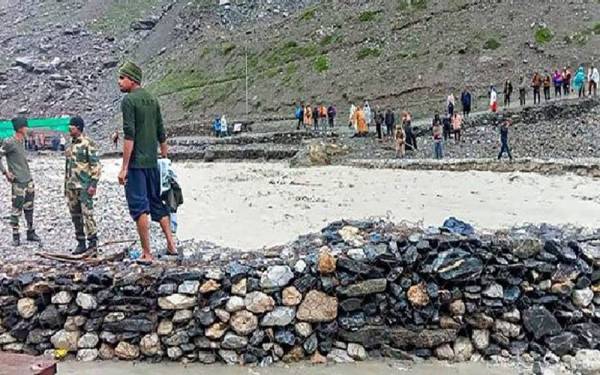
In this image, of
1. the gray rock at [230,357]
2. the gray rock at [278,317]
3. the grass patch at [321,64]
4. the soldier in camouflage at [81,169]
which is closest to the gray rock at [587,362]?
the gray rock at [278,317]

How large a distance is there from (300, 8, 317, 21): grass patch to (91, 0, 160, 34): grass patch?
24.5m

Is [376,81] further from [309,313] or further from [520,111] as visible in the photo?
[309,313]

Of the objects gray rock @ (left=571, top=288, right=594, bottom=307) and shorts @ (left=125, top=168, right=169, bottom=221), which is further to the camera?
shorts @ (left=125, top=168, right=169, bottom=221)

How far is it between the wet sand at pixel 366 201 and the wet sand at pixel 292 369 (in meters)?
5.07

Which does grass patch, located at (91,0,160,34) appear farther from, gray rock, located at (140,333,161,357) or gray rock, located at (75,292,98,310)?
gray rock, located at (140,333,161,357)

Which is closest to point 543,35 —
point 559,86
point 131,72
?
point 559,86

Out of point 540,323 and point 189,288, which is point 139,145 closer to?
point 189,288

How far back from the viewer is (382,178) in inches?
878

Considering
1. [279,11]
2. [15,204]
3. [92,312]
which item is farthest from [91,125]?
[92,312]

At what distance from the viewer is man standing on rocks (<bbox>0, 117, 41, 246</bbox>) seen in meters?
10.3

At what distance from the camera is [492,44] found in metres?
41.5

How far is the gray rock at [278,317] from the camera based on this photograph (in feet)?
20.2

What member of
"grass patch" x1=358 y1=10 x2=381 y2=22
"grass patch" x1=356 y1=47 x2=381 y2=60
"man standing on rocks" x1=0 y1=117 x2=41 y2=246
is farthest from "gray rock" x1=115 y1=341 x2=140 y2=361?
"grass patch" x1=358 y1=10 x2=381 y2=22

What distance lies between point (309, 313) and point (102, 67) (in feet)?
207
